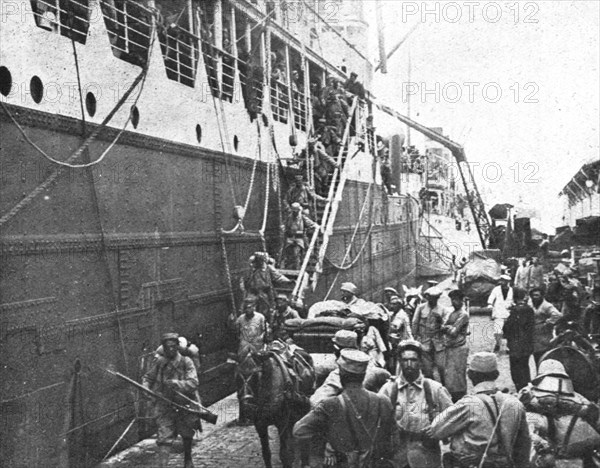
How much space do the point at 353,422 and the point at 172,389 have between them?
3129mm

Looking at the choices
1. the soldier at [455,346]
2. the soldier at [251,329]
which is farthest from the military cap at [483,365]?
the soldier at [251,329]

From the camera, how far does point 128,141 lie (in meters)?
8.72

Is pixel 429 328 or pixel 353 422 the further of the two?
pixel 429 328

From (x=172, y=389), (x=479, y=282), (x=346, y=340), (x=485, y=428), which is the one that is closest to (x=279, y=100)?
(x=479, y=282)

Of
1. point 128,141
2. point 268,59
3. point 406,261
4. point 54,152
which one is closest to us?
point 54,152

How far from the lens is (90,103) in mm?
8148

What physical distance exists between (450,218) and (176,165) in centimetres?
3253

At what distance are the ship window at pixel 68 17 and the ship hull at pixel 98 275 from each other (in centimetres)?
116

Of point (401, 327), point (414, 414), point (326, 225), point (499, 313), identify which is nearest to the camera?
point (414, 414)

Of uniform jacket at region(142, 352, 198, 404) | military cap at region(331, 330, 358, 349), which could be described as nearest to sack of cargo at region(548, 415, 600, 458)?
military cap at region(331, 330, 358, 349)

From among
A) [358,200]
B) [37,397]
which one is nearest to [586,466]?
[37,397]

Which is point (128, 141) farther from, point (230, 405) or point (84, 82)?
point (230, 405)

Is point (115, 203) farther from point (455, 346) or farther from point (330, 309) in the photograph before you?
point (455, 346)

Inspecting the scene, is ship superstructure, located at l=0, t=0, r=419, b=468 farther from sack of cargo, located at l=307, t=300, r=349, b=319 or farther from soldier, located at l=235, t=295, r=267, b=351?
sack of cargo, located at l=307, t=300, r=349, b=319
